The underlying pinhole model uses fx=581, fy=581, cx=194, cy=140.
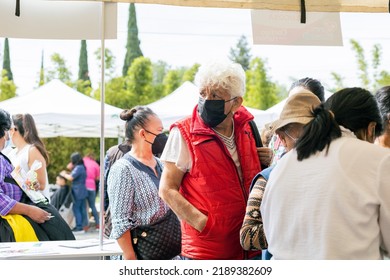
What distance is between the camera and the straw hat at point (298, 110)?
215 centimetres

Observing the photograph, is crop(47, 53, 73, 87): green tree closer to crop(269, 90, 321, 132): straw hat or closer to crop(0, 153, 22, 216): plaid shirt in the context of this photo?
crop(0, 153, 22, 216): plaid shirt

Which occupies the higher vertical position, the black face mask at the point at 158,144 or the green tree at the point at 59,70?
the green tree at the point at 59,70

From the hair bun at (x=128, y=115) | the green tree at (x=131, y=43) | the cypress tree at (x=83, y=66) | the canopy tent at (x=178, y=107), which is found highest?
the green tree at (x=131, y=43)

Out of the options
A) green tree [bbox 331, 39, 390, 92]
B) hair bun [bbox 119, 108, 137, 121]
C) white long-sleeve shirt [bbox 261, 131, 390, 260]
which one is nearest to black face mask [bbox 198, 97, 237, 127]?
white long-sleeve shirt [bbox 261, 131, 390, 260]

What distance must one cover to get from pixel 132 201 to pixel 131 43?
25.1 m

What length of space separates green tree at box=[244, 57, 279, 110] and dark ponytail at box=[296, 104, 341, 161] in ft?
60.5

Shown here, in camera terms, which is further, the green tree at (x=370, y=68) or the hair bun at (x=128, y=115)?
the green tree at (x=370, y=68)

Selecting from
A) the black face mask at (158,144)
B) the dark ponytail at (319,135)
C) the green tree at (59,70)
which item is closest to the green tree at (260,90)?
the green tree at (59,70)

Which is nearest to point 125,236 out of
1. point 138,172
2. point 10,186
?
point 138,172

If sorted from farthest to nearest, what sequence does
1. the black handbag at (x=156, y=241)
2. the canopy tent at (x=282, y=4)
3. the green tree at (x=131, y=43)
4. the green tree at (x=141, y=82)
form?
1. the green tree at (x=131, y=43)
2. the green tree at (x=141, y=82)
3. the black handbag at (x=156, y=241)
4. the canopy tent at (x=282, y=4)

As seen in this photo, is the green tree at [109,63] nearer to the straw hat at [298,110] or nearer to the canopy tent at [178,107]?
the canopy tent at [178,107]

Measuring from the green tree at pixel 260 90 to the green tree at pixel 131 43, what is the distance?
24.4 feet

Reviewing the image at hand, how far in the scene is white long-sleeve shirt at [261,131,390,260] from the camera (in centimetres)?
175

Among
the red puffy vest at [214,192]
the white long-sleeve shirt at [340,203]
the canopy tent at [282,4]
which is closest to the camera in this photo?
the white long-sleeve shirt at [340,203]
